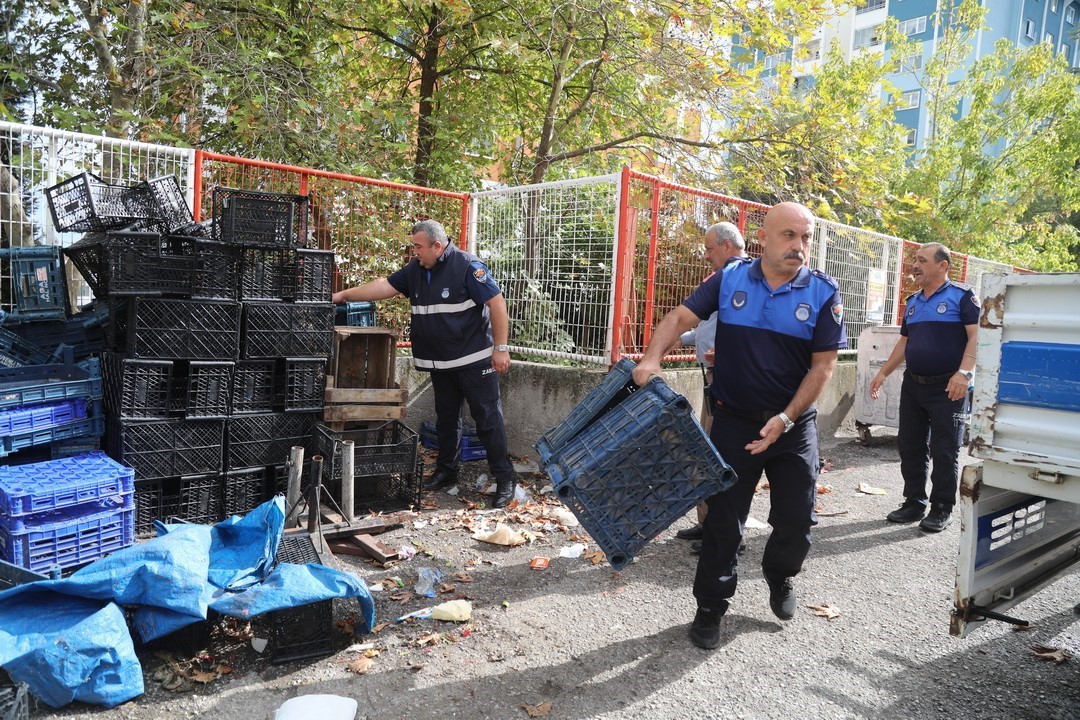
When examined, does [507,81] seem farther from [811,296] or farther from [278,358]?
[811,296]

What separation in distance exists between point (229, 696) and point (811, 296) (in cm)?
330

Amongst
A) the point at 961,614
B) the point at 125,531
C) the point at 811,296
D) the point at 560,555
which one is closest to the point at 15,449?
the point at 125,531

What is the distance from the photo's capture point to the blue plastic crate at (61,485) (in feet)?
12.5

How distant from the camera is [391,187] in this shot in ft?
24.5

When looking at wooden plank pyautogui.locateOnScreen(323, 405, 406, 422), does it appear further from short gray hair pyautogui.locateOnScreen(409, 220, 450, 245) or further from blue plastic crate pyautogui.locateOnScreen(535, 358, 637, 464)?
blue plastic crate pyautogui.locateOnScreen(535, 358, 637, 464)

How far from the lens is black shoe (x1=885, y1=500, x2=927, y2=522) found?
611 centimetres

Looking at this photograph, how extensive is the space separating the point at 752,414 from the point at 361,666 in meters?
2.28

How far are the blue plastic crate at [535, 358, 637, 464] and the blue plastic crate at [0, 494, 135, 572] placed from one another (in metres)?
2.53

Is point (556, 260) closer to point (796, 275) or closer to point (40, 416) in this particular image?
point (796, 275)

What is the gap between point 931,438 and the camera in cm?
607

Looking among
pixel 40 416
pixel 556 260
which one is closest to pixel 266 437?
pixel 40 416

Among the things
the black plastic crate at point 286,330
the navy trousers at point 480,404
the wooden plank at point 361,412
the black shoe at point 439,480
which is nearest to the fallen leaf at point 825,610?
the navy trousers at point 480,404

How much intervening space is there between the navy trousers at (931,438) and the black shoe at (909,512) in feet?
0.16

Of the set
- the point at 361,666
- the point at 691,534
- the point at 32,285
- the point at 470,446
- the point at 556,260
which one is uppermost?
the point at 556,260
